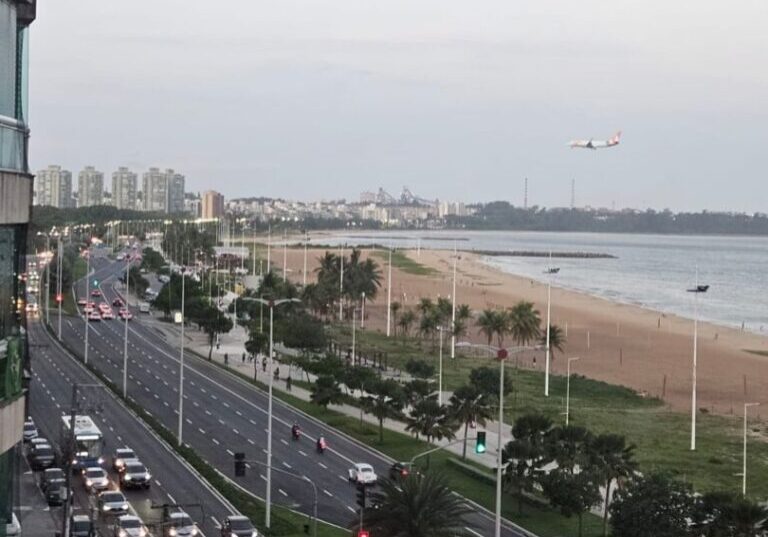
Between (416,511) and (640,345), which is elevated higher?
(416,511)

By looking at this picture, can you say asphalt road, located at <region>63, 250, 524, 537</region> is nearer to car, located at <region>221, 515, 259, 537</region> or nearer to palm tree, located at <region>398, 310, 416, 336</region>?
car, located at <region>221, 515, 259, 537</region>

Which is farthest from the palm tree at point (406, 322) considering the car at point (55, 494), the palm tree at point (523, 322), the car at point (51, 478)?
the car at point (55, 494)

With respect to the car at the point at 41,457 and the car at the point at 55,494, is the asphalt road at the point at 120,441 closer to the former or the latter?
the car at the point at 55,494

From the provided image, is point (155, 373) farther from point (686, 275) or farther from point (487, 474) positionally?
point (686, 275)

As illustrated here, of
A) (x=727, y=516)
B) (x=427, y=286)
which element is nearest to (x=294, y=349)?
(x=727, y=516)

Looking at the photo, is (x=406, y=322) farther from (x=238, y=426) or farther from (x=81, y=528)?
(x=81, y=528)

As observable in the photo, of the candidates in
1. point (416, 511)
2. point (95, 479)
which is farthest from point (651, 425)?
point (416, 511)
